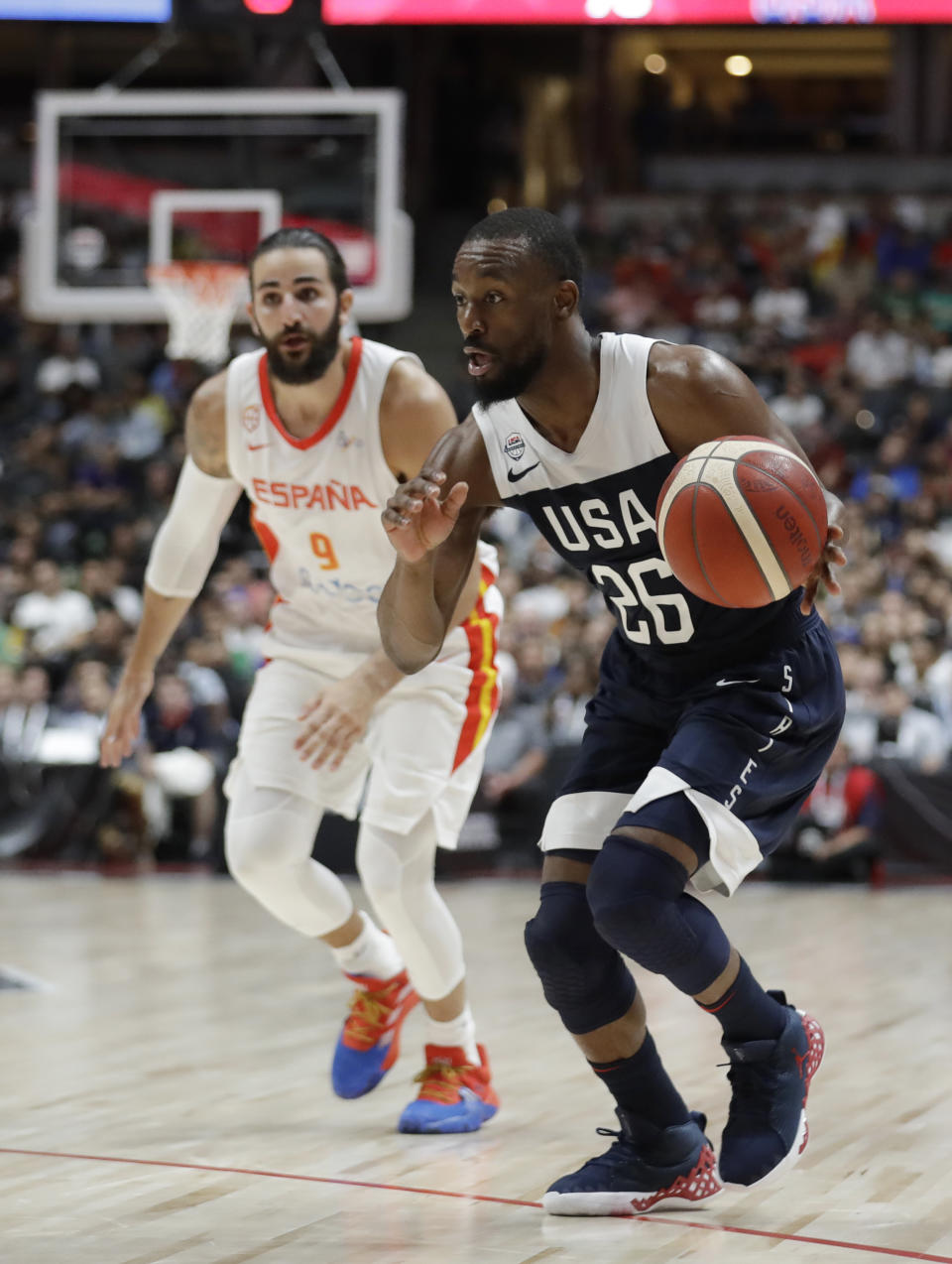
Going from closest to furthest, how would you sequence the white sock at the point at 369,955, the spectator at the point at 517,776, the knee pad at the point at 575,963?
1. the knee pad at the point at 575,963
2. the white sock at the point at 369,955
3. the spectator at the point at 517,776

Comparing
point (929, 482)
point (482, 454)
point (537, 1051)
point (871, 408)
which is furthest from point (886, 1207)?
point (871, 408)

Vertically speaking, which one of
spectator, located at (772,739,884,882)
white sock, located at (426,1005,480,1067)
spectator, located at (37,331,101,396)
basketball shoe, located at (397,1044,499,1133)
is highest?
spectator, located at (37,331,101,396)

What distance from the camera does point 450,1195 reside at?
371cm

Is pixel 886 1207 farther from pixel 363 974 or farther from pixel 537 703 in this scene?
pixel 537 703

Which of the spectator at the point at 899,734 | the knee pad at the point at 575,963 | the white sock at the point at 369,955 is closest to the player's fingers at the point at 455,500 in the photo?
the knee pad at the point at 575,963

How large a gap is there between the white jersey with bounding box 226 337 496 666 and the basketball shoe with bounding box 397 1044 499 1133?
1129 millimetres

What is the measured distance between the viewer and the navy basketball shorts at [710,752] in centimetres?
338

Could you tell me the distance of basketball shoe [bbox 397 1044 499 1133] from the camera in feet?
14.3

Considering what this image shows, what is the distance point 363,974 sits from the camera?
4.86 m

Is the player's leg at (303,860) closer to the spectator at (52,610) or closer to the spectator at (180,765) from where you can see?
the spectator at (180,765)

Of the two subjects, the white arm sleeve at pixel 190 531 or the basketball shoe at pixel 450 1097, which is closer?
the basketball shoe at pixel 450 1097

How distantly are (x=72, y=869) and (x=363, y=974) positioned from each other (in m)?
7.09

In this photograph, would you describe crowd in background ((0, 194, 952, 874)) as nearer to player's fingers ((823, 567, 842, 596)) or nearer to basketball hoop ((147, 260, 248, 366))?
basketball hoop ((147, 260, 248, 366))

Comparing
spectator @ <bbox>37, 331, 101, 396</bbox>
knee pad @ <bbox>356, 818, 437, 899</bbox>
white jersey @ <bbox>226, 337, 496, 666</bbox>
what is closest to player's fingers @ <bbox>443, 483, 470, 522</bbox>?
white jersey @ <bbox>226, 337, 496, 666</bbox>
